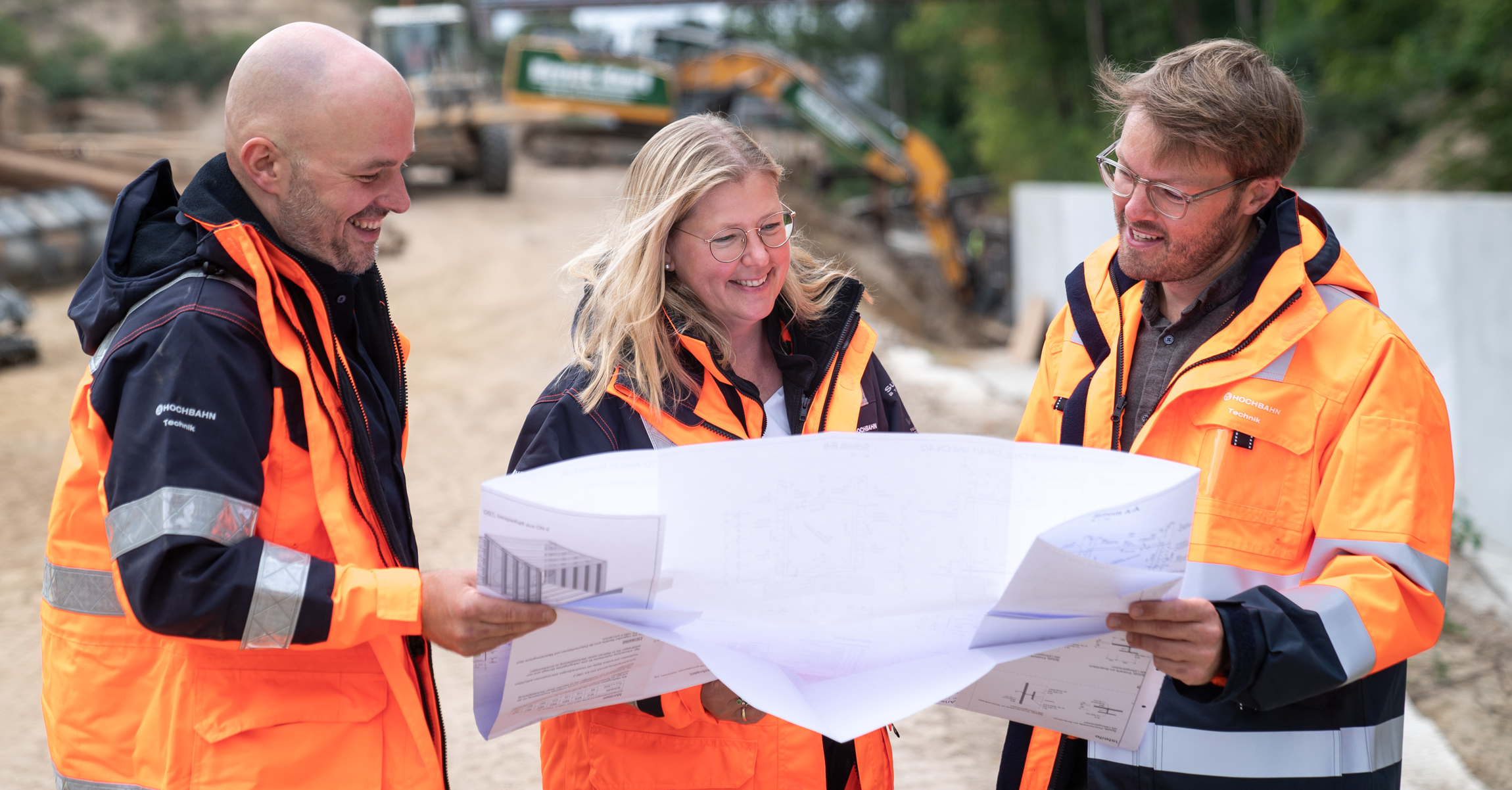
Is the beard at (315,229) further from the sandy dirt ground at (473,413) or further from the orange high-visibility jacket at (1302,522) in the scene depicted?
the orange high-visibility jacket at (1302,522)

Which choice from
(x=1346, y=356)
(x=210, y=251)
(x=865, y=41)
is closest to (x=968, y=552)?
(x=1346, y=356)

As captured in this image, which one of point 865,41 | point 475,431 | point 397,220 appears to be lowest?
point 475,431

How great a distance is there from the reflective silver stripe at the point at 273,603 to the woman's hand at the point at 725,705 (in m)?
0.72

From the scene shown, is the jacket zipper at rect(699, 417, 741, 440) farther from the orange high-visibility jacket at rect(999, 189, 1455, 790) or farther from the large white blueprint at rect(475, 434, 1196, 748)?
the orange high-visibility jacket at rect(999, 189, 1455, 790)

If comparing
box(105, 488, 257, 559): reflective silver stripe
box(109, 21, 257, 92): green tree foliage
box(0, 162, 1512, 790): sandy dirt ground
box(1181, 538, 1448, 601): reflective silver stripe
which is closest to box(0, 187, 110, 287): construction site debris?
box(0, 162, 1512, 790): sandy dirt ground

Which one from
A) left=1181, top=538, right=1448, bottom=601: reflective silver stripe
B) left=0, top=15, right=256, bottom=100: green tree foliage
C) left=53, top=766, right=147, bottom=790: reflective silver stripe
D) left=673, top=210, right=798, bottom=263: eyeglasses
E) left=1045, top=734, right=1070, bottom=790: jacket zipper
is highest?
left=0, top=15, right=256, bottom=100: green tree foliage

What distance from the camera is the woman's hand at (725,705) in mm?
2004

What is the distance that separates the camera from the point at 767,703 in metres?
1.53

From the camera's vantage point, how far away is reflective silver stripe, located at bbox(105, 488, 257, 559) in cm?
162

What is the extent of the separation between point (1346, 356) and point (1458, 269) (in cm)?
533

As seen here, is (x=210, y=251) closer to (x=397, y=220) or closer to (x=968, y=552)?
(x=968, y=552)

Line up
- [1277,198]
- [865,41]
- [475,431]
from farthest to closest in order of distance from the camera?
1. [865,41]
2. [475,431]
3. [1277,198]

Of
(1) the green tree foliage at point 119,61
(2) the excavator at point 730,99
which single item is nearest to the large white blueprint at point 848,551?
(2) the excavator at point 730,99

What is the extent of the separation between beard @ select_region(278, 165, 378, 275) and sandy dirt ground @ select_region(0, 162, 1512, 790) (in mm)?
477
